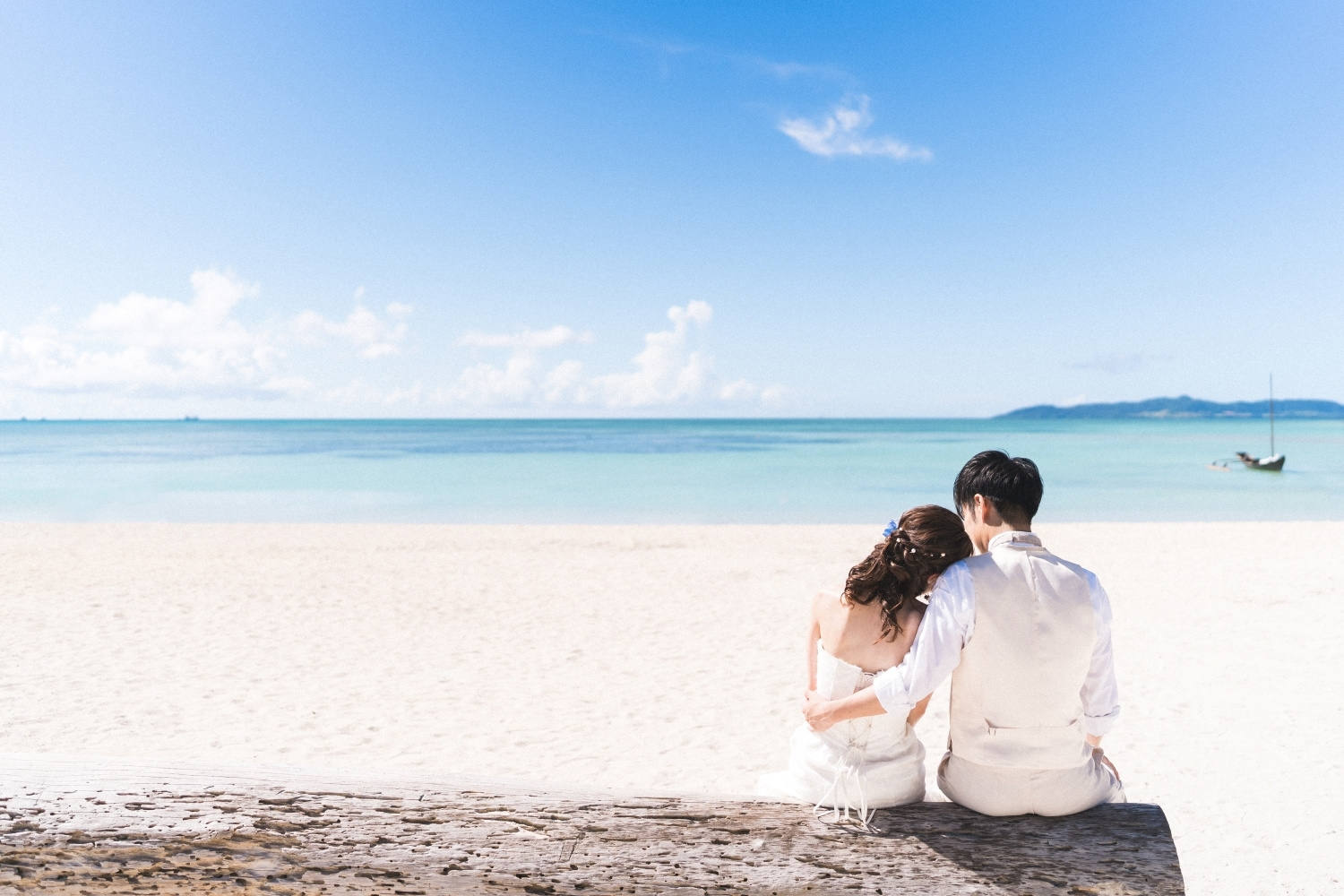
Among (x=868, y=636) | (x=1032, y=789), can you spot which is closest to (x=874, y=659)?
(x=868, y=636)

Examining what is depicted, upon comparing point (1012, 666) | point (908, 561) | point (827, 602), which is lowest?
point (1012, 666)

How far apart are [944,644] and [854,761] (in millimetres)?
584

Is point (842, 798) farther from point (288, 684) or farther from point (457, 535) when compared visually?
point (457, 535)

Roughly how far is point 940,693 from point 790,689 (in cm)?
126

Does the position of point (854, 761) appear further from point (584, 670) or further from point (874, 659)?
point (584, 670)

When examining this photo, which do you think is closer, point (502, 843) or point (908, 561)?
point (502, 843)

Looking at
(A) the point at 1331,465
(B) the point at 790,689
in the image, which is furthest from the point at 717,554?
(A) the point at 1331,465

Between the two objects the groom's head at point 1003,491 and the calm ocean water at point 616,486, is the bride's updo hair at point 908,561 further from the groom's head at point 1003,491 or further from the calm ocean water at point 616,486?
the calm ocean water at point 616,486

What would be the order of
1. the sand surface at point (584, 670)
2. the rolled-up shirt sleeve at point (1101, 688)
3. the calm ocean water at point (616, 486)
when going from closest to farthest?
the rolled-up shirt sleeve at point (1101, 688)
the sand surface at point (584, 670)
the calm ocean water at point (616, 486)

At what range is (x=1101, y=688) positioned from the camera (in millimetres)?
2498

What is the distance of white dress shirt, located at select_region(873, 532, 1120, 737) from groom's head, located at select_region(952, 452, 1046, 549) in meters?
0.06

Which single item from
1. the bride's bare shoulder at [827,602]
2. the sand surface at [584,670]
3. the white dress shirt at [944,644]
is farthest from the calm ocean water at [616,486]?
the white dress shirt at [944,644]

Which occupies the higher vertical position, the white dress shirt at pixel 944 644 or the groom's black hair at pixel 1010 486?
the groom's black hair at pixel 1010 486

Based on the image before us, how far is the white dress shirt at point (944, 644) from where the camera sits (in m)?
2.32
